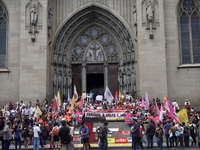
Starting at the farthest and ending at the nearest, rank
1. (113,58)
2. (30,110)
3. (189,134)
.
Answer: (113,58) → (30,110) → (189,134)

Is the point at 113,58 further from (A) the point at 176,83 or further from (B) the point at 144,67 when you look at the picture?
(A) the point at 176,83

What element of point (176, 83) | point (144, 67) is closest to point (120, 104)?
point (144, 67)

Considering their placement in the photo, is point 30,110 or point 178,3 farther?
point 178,3

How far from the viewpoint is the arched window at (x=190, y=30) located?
96.4ft

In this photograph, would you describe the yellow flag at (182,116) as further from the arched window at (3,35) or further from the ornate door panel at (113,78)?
the arched window at (3,35)

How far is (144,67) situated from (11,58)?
12.5 metres

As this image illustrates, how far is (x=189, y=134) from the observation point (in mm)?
18984

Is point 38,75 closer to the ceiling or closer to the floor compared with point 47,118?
closer to the ceiling

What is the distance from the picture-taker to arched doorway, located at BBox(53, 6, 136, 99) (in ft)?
99.8

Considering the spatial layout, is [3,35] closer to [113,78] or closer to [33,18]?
[33,18]

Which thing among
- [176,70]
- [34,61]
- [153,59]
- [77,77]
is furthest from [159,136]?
[77,77]

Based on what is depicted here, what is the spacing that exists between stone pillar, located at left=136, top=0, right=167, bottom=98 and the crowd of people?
1.56m


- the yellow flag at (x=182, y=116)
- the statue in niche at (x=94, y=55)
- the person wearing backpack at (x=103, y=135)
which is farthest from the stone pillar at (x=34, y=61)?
the person wearing backpack at (x=103, y=135)

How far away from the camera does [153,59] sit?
27922mm
